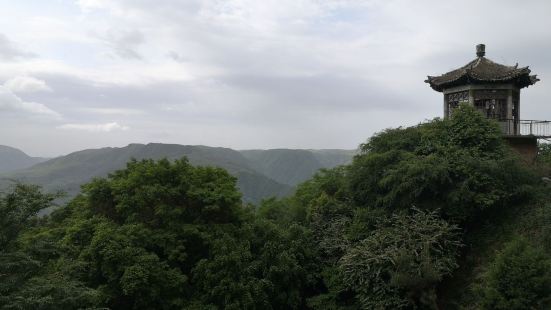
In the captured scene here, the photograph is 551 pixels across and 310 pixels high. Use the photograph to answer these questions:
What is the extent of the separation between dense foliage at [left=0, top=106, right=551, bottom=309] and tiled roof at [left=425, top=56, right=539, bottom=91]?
11.7 ft

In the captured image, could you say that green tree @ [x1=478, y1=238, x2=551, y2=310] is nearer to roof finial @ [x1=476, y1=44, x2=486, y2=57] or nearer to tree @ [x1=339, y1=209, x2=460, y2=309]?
tree @ [x1=339, y1=209, x2=460, y2=309]

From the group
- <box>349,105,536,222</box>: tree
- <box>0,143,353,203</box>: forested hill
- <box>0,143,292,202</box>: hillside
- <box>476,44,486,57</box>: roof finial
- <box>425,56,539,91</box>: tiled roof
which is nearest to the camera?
<box>349,105,536,222</box>: tree

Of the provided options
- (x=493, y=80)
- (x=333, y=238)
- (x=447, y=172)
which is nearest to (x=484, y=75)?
(x=493, y=80)

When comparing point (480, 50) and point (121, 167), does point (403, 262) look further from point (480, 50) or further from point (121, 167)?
point (121, 167)

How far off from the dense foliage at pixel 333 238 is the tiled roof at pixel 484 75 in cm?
357

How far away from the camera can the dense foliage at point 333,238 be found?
1216cm

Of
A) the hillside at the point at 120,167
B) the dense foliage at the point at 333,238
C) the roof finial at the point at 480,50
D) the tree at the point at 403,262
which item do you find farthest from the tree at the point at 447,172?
the hillside at the point at 120,167

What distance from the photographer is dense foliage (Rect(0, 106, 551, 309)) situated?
1216 cm

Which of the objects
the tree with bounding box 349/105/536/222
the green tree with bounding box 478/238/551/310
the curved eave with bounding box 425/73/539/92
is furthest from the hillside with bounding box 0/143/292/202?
the green tree with bounding box 478/238/551/310

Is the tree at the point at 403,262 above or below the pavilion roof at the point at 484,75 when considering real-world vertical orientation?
below

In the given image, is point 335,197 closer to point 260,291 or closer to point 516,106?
point 260,291

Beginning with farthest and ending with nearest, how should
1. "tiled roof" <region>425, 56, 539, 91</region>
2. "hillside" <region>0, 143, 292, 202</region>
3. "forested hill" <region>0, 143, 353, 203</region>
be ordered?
"forested hill" <region>0, 143, 353, 203</region> < "hillside" <region>0, 143, 292, 202</region> < "tiled roof" <region>425, 56, 539, 91</region>

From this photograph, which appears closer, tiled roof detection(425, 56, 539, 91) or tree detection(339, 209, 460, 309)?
tree detection(339, 209, 460, 309)

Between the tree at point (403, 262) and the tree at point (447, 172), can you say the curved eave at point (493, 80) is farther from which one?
the tree at point (403, 262)
